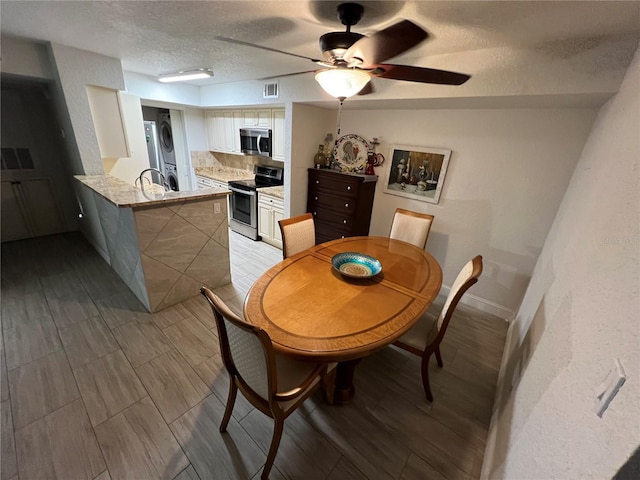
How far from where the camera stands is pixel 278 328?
129 centimetres

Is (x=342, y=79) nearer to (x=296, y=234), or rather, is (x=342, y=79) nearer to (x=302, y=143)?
(x=296, y=234)

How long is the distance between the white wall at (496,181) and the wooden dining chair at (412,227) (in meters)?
0.51

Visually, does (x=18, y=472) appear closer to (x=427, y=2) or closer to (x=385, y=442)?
(x=385, y=442)

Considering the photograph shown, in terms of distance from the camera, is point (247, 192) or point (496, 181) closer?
point (496, 181)

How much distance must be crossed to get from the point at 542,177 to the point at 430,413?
232 centimetres

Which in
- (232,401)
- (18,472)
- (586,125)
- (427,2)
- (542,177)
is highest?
(427,2)

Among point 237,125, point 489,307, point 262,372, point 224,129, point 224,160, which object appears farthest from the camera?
point 224,160

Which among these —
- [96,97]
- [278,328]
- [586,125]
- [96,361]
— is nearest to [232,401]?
[278,328]

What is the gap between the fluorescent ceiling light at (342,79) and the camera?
1438 millimetres

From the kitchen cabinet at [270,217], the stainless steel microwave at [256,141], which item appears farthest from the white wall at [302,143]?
the stainless steel microwave at [256,141]

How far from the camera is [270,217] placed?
13.3 feet

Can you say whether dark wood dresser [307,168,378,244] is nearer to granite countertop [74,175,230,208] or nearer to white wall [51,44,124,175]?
granite countertop [74,175,230,208]

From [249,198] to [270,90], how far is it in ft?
5.35

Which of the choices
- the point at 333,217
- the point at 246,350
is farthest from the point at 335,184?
the point at 246,350
